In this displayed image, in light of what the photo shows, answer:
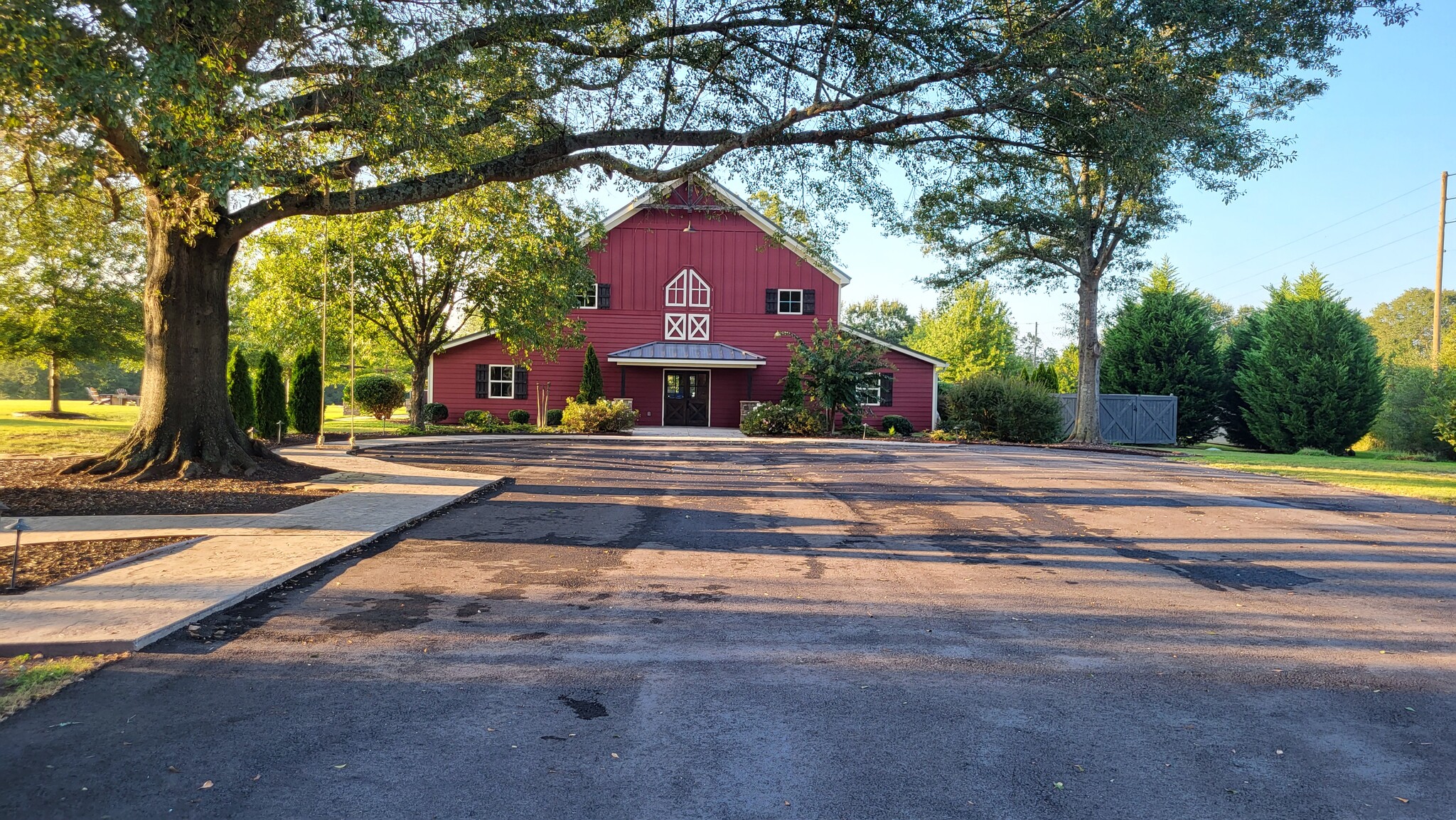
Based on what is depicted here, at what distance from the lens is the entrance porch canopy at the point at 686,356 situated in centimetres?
2861

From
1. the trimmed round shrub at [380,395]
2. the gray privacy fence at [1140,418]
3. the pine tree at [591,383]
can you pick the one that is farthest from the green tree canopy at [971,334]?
the trimmed round shrub at [380,395]

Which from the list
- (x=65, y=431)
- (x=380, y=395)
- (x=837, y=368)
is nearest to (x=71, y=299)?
(x=65, y=431)

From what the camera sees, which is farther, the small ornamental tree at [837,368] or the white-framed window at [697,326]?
the white-framed window at [697,326]

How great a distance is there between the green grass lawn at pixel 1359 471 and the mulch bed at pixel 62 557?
53.3ft

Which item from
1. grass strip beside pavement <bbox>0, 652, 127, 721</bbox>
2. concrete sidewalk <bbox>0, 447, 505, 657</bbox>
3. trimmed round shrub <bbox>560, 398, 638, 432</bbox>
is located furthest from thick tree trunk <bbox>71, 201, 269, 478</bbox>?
trimmed round shrub <bbox>560, 398, 638, 432</bbox>

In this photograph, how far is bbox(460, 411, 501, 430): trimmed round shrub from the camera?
91.1ft

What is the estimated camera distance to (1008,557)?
7984mm

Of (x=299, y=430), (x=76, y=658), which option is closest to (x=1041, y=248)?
(x=299, y=430)

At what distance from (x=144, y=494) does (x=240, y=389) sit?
1114 cm

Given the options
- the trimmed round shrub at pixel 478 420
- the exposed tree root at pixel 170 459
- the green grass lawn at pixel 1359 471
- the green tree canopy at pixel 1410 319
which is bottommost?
the green grass lawn at pixel 1359 471

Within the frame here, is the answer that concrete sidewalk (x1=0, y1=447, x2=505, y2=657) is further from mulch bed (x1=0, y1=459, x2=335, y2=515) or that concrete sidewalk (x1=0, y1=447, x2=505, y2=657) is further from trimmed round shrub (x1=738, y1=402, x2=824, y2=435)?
trimmed round shrub (x1=738, y1=402, x2=824, y2=435)

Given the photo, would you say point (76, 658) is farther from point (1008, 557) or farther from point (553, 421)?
point (553, 421)

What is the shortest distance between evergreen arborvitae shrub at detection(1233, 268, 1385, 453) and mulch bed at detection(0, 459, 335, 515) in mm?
29374

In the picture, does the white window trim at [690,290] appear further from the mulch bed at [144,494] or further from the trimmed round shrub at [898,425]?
the mulch bed at [144,494]
